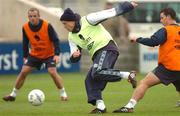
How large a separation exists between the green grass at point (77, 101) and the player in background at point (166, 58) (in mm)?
401

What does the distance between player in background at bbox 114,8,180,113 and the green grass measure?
401mm

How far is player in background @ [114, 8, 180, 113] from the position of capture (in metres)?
15.0

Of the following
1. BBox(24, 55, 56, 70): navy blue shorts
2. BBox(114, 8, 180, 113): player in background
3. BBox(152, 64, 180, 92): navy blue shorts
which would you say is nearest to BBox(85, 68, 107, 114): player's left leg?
BBox(114, 8, 180, 113): player in background

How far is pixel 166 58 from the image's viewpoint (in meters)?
15.2

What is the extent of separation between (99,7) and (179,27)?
81.0 feet

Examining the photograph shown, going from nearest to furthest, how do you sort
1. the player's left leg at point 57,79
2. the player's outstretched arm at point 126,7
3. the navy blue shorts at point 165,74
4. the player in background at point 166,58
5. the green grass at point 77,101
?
the player's outstretched arm at point 126,7 → the player in background at point 166,58 → the navy blue shorts at point 165,74 → the green grass at point 77,101 → the player's left leg at point 57,79

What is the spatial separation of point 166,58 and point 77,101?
3.88 m

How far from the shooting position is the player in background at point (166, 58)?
14984 millimetres

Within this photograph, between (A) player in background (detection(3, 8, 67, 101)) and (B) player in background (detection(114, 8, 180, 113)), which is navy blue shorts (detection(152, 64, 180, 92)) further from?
(A) player in background (detection(3, 8, 67, 101))

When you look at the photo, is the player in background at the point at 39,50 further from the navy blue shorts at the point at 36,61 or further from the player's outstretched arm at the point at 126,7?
the player's outstretched arm at the point at 126,7

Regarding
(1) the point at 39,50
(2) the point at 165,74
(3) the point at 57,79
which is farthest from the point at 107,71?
(1) the point at 39,50

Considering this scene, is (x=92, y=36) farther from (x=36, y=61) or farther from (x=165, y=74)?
(x=36, y=61)

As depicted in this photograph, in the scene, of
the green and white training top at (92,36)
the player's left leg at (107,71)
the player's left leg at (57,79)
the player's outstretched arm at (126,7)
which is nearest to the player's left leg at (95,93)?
the player's left leg at (107,71)

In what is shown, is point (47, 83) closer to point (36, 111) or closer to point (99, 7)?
point (36, 111)
